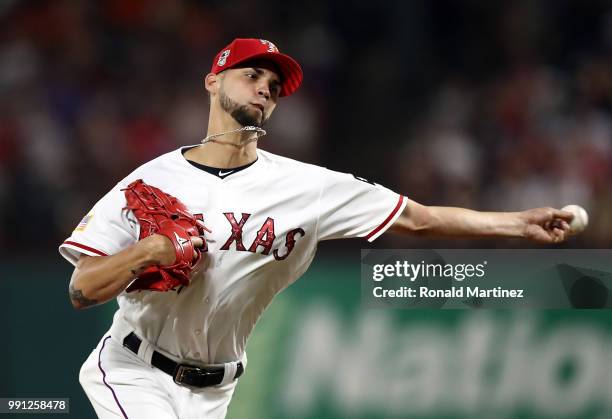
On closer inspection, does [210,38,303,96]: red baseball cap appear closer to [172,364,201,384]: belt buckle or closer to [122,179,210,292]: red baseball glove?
[122,179,210,292]: red baseball glove

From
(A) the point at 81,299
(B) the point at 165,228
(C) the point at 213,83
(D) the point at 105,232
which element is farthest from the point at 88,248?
(C) the point at 213,83

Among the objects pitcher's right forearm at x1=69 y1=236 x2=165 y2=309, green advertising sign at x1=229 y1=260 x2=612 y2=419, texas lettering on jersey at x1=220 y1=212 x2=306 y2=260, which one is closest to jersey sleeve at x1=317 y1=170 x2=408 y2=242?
texas lettering on jersey at x1=220 y1=212 x2=306 y2=260

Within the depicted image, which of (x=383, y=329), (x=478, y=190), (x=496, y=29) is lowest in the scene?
(x=383, y=329)

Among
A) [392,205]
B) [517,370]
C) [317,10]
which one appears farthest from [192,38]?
[392,205]

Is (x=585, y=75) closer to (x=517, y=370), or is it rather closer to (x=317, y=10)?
(x=317, y=10)

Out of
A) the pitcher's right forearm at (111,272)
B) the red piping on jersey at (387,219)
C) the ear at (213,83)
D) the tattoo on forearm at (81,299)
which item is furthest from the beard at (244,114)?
the tattoo on forearm at (81,299)

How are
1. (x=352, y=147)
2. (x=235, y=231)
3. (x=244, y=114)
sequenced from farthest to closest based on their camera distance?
1. (x=352, y=147)
2. (x=244, y=114)
3. (x=235, y=231)

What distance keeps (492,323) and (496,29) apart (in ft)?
11.1

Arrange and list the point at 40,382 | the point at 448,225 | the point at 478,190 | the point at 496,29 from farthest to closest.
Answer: the point at 496,29
the point at 478,190
the point at 40,382
the point at 448,225

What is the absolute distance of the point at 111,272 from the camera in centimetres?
311

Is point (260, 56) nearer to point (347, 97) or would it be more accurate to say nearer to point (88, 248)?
point (88, 248)

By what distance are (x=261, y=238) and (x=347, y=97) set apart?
4231 millimetres

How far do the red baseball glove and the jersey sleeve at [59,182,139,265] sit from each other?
3.1 inches

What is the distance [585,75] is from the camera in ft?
24.3
